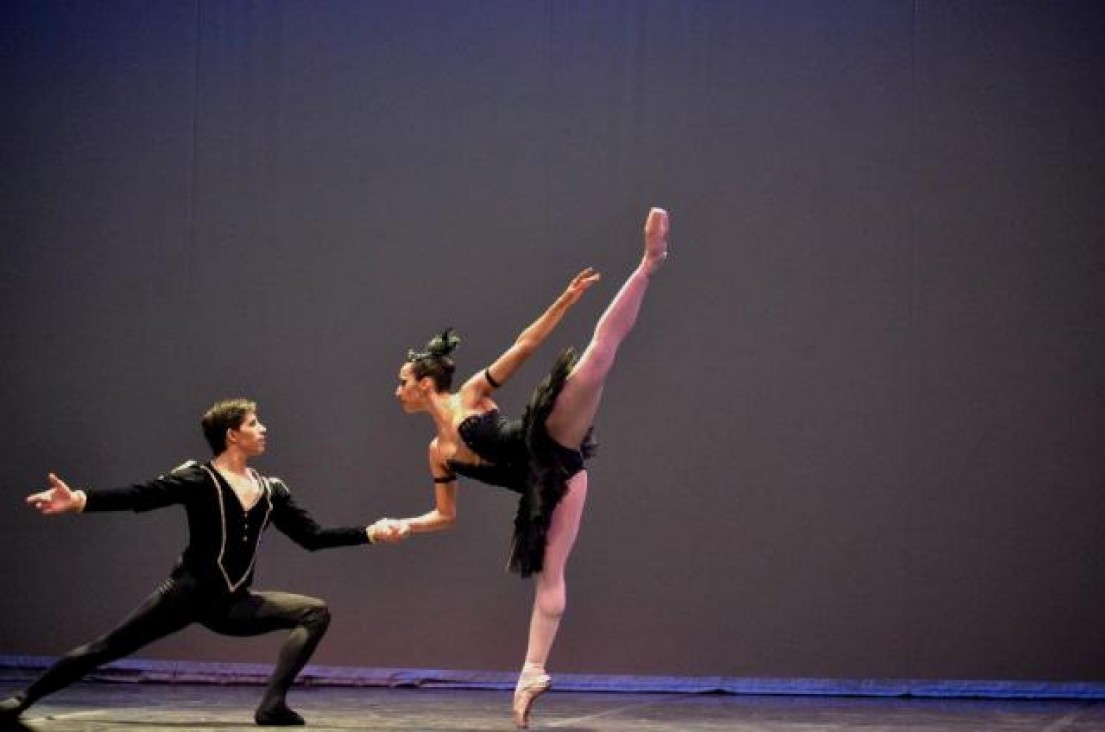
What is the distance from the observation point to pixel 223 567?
405 centimetres

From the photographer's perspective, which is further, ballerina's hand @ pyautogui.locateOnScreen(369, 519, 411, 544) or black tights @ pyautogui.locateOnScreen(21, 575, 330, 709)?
ballerina's hand @ pyautogui.locateOnScreen(369, 519, 411, 544)

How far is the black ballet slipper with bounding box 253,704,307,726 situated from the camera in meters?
4.02

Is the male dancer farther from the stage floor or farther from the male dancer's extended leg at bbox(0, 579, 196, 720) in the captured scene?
the stage floor

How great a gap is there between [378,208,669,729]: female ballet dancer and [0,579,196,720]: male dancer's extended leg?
→ 625mm

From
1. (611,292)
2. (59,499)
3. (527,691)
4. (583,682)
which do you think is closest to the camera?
(59,499)

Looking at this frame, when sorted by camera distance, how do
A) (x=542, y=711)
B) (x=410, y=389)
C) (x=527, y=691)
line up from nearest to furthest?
1. (x=527, y=691)
2. (x=410, y=389)
3. (x=542, y=711)

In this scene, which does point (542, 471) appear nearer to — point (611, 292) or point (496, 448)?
point (496, 448)

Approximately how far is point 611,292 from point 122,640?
2557 millimetres

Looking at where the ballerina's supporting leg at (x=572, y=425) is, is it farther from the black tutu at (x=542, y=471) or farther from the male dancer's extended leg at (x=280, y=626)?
the male dancer's extended leg at (x=280, y=626)

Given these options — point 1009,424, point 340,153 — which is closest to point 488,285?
point 340,153

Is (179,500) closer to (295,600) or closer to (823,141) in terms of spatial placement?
(295,600)

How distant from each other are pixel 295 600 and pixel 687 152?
264 centimetres

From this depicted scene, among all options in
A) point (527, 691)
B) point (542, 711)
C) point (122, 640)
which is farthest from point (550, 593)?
point (122, 640)

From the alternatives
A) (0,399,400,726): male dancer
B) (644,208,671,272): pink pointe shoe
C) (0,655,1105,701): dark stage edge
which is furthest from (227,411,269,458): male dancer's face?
(0,655,1105,701): dark stage edge
